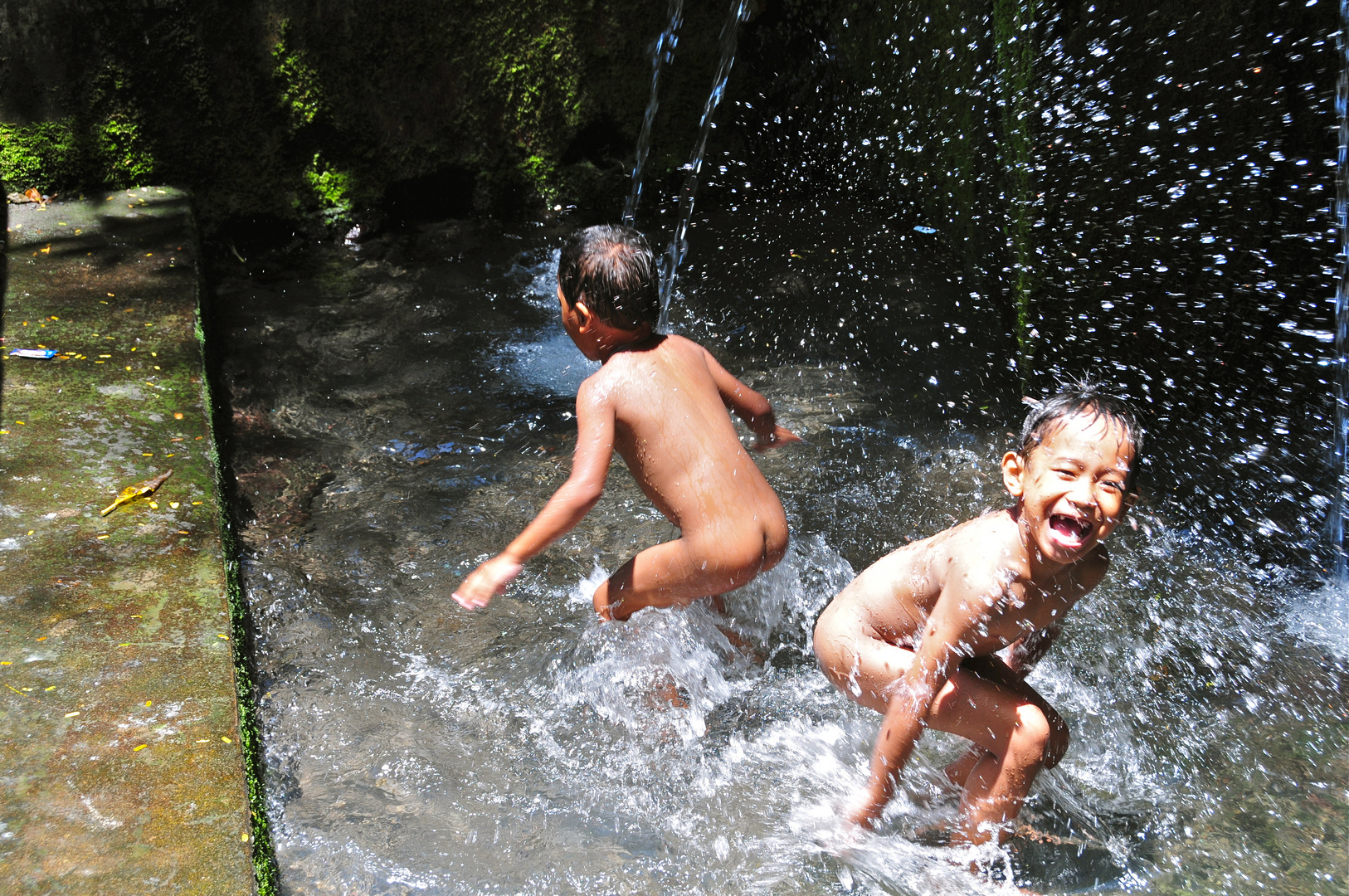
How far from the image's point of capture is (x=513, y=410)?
397cm

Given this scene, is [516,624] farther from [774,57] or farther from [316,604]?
[774,57]

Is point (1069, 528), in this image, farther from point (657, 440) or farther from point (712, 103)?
point (712, 103)

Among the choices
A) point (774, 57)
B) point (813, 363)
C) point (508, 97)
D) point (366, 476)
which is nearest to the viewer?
point (366, 476)

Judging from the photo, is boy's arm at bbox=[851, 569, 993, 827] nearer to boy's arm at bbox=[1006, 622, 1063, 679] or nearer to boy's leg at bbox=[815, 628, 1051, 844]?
boy's leg at bbox=[815, 628, 1051, 844]

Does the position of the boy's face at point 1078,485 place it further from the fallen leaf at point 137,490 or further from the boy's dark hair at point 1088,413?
the fallen leaf at point 137,490

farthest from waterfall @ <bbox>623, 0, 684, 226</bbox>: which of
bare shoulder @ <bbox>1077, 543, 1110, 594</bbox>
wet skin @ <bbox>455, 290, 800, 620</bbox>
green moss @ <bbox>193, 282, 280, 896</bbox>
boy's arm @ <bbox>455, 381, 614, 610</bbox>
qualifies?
bare shoulder @ <bbox>1077, 543, 1110, 594</bbox>

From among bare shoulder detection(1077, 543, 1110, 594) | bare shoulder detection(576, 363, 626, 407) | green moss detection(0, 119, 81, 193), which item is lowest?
bare shoulder detection(1077, 543, 1110, 594)

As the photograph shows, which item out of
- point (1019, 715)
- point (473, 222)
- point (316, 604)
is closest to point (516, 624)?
point (316, 604)

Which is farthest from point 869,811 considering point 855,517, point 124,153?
point 124,153

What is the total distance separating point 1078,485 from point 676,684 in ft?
3.95

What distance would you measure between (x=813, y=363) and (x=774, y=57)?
270 cm

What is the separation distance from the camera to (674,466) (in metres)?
2.47

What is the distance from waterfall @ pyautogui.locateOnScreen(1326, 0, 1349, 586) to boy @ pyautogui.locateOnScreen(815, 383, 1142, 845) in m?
1.49

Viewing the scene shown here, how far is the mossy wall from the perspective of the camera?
4.90 meters
